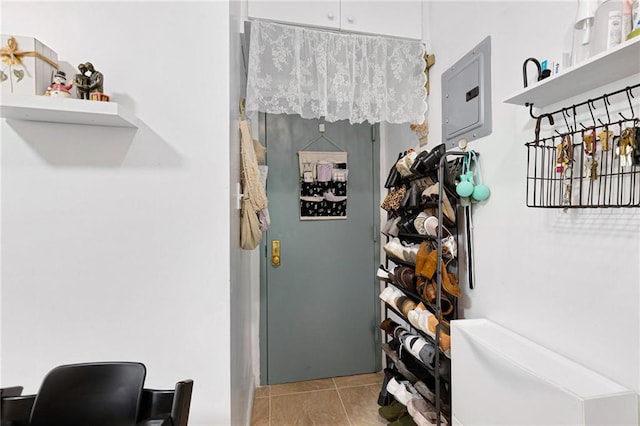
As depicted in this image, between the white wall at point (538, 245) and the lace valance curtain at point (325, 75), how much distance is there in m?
0.36

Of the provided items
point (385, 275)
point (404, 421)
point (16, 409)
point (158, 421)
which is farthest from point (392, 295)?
point (16, 409)

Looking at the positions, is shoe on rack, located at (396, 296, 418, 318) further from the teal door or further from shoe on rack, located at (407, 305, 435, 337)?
the teal door

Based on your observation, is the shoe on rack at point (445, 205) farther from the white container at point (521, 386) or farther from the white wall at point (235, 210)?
the white wall at point (235, 210)

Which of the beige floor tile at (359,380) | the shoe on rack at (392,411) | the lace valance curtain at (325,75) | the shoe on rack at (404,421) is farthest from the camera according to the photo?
the beige floor tile at (359,380)

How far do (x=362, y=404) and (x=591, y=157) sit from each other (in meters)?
2.07

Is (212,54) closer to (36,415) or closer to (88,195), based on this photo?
(88,195)

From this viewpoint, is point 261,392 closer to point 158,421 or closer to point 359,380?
point 359,380

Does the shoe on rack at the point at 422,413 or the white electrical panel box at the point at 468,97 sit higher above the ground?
the white electrical panel box at the point at 468,97

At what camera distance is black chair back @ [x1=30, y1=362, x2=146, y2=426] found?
0.76 meters

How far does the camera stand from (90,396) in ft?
2.59

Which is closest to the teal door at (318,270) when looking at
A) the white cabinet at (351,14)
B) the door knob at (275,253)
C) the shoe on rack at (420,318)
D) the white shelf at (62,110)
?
the door knob at (275,253)

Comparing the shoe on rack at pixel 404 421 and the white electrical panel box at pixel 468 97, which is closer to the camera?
the white electrical panel box at pixel 468 97

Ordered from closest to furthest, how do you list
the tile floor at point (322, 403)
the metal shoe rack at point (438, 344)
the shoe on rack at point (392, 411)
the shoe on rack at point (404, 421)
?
the metal shoe rack at point (438, 344)
the shoe on rack at point (404, 421)
the shoe on rack at point (392, 411)
the tile floor at point (322, 403)

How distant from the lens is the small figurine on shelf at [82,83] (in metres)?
1.04
